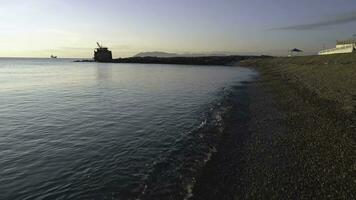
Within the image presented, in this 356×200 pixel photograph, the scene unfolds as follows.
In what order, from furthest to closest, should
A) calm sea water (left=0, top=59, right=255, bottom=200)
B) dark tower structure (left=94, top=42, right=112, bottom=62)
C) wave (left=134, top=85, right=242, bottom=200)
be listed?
dark tower structure (left=94, top=42, right=112, bottom=62) < calm sea water (left=0, top=59, right=255, bottom=200) < wave (left=134, top=85, right=242, bottom=200)

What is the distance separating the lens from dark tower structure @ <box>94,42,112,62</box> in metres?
193

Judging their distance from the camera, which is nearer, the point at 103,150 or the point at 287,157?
the point at 287,157

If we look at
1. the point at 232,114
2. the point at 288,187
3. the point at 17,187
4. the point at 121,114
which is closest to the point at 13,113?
the point at 121,114

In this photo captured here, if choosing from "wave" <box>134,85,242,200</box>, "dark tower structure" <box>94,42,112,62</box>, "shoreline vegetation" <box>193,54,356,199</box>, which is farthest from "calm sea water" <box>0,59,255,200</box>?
"dark tower structure" <box>94,42,112,62</box>

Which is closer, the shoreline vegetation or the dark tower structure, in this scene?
the shoreline vegetation

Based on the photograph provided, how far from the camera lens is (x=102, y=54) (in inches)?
7633

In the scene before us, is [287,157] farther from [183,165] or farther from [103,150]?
[103,150]

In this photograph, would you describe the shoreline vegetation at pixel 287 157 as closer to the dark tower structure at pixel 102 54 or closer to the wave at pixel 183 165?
the wave at pixel 183 165

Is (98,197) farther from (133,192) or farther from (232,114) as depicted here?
(232,114)

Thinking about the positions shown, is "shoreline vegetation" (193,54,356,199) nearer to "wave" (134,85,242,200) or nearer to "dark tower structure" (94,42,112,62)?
"wave" (134,85,242,200)

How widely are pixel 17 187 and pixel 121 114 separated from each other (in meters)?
14.0

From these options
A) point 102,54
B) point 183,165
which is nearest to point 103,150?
point 183,165

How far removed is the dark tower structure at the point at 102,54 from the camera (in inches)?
7613

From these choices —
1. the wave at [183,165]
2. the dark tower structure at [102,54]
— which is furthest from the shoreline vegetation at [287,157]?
the dark tower structure at [102,54]
